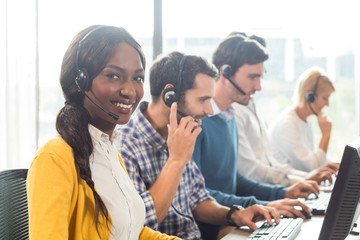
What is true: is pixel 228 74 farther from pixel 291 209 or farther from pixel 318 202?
pixel 291 209

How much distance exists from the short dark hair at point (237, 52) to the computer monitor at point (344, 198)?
1336 mm

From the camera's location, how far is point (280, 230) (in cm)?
185

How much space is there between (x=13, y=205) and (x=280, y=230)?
2.61 feet

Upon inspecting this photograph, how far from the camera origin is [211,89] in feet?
7.36

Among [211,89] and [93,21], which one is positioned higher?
[93,21]

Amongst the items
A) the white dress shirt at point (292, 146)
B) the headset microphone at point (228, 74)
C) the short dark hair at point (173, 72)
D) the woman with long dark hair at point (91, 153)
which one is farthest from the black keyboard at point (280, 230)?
the white dress shirt at point (292, 146)

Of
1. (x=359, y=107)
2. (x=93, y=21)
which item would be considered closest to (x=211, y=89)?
(x=93, y=21)

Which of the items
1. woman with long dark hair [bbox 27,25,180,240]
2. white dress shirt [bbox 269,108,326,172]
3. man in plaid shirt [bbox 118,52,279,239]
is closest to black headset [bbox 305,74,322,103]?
white dress shirt [bbox 269,108,326,172]

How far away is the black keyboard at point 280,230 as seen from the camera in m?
1.77

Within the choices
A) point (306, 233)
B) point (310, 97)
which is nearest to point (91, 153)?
point (306, 233)

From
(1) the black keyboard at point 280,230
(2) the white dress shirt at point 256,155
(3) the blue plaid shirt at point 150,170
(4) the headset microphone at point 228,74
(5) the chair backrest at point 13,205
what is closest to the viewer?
(5) the chair backrest at point 13,205

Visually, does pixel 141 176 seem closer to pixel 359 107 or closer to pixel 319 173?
pixel 319 173

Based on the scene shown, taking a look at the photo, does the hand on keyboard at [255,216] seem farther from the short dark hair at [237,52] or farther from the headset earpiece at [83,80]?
the short dark hair at [237,52]

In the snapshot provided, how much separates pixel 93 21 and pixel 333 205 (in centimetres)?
187
